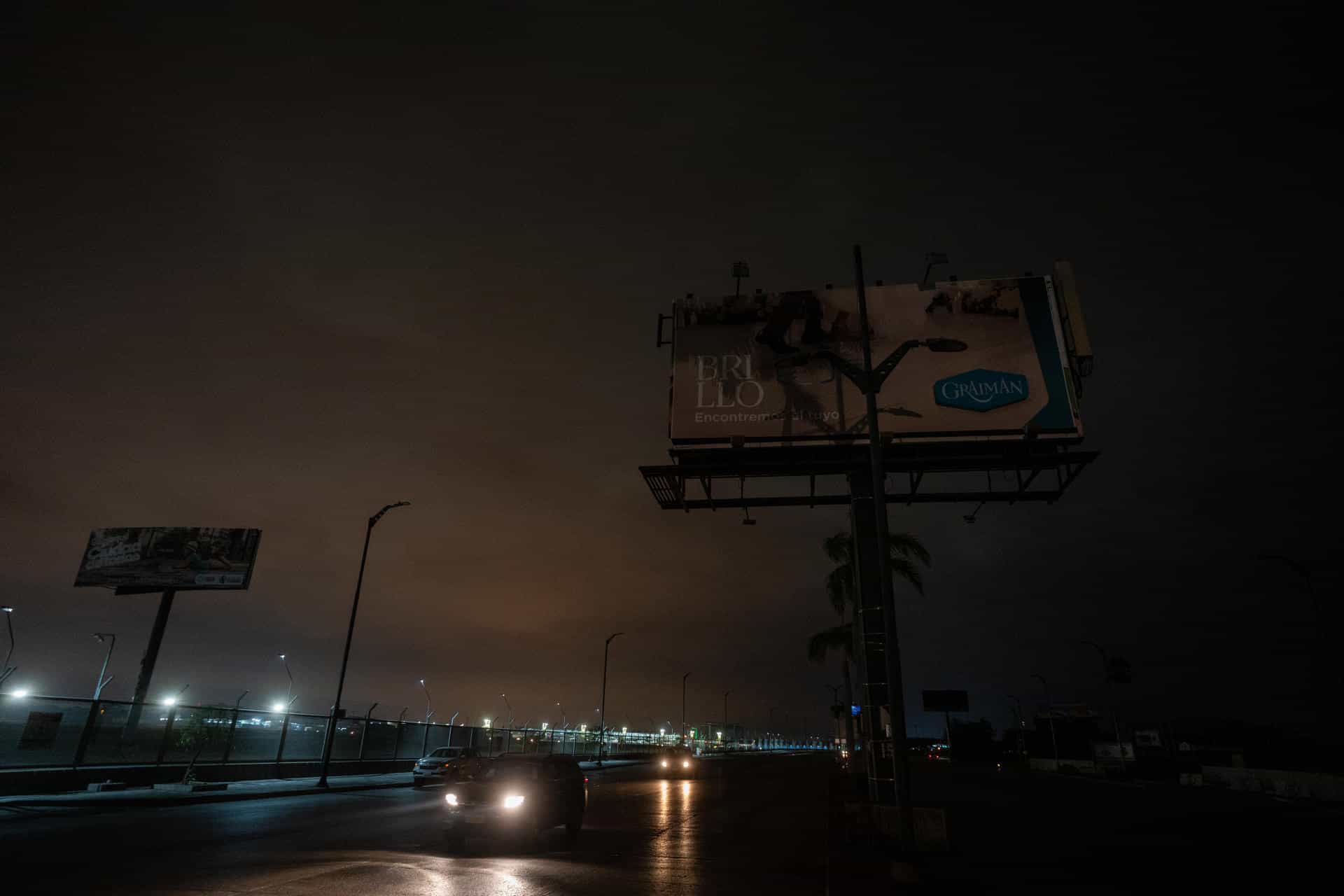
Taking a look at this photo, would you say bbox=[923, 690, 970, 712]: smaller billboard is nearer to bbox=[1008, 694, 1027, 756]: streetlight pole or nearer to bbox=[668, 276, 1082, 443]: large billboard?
bbox=[1008, 694, 1027, 756]: streetlight pole

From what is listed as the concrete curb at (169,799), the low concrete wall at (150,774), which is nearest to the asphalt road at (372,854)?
the concrete curb at (169,799)

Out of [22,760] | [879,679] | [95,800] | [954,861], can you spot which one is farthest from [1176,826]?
[22,760]

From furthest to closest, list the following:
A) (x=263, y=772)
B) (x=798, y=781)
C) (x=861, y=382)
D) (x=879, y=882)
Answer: (x=798, y=781)
(x=263, y=772)
(x=861, y=382)
(x=879, y=882)

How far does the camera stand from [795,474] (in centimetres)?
2128

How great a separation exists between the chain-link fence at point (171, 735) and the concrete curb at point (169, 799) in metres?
3.10

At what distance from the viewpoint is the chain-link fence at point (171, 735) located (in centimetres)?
2244

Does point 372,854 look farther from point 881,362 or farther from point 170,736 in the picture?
point 170,736

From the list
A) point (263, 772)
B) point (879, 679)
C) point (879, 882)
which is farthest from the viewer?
point (263, 772)

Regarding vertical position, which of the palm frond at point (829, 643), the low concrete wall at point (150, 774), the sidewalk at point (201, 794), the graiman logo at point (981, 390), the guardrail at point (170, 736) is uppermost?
the graiman logo at point (981, 390)

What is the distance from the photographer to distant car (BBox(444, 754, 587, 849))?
14914 mm

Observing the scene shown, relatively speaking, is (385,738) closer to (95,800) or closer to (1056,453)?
(95,800)

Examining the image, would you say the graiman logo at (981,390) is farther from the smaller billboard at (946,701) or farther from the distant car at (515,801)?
the smaller billboard at (946,701)

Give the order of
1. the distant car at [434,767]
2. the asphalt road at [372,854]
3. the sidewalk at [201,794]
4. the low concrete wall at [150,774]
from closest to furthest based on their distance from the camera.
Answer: the asphalt road at [372,854]
the sidewalk at [201,794]
the low concrete wall at [150,774]
the distant car at [434,767]

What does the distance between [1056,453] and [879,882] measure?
1441 centimetres
